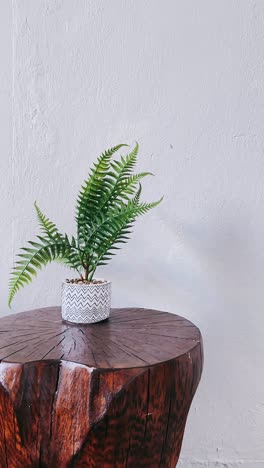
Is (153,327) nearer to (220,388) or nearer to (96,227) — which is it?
(96,227)

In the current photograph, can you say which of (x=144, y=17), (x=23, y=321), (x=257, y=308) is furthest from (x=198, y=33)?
(x=23, y=321)

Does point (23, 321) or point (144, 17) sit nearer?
point (23, 321)

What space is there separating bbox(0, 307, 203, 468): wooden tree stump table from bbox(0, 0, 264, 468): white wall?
0.52m

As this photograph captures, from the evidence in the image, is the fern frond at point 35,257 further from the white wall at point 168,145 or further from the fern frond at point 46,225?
the white wall at point 168,145

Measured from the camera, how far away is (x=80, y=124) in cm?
139

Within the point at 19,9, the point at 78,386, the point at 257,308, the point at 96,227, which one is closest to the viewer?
the point at 78,386

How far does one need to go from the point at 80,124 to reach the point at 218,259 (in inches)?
24.3

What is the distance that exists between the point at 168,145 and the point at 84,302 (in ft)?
1.99

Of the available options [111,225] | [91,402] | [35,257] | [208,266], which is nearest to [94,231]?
[111,225]

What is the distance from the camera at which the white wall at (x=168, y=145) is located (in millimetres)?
1370

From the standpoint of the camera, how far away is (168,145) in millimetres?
1406

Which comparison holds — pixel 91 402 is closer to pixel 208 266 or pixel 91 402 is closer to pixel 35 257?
pixel 35 257

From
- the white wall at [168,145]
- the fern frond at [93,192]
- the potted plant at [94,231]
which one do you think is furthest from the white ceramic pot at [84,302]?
the white wall at [168,145]

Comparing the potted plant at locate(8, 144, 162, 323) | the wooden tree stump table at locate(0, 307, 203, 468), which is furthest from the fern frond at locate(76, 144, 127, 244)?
the wooden tree stump table at locate(0, 307, 203, 468)
